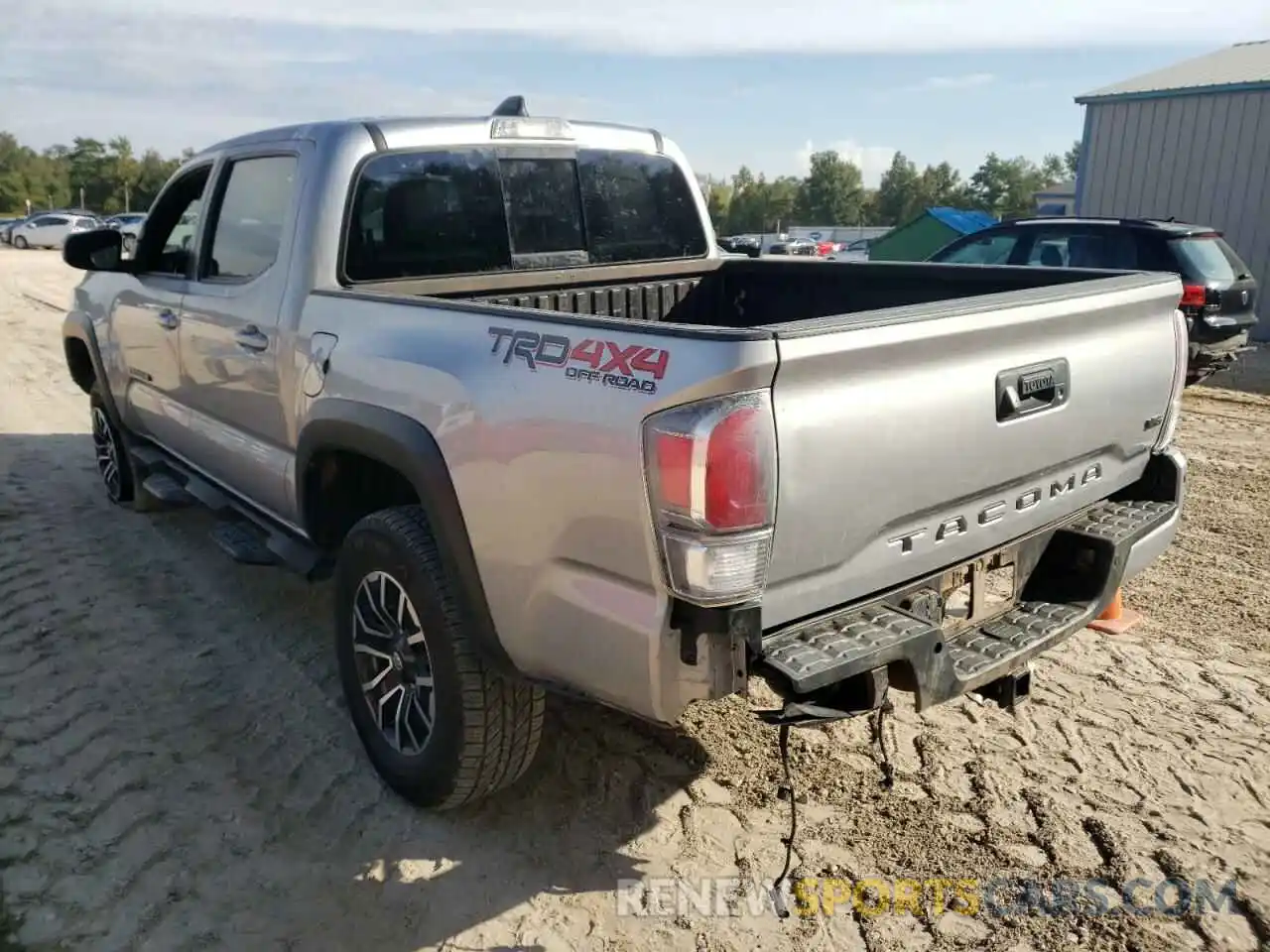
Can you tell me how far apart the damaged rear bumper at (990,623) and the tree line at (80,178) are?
7079cm

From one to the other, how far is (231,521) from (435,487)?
244 cm

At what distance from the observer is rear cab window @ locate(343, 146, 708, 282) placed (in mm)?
3744

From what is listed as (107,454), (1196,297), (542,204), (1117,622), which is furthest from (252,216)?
(1196,297)

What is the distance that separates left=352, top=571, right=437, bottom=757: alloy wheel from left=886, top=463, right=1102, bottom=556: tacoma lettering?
1416 millimetres

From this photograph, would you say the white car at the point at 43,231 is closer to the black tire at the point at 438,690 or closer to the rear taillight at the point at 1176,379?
the black tire at the point at 438,690

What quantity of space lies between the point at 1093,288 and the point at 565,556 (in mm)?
1774

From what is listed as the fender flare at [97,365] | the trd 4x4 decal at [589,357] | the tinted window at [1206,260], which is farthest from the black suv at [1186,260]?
the trd 4x4 decal at [589,357]

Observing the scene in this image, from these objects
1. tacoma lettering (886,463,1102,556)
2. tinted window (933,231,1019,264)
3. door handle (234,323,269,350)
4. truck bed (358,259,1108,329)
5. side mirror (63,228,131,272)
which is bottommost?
tacoma lettering (886,463,1102,556)

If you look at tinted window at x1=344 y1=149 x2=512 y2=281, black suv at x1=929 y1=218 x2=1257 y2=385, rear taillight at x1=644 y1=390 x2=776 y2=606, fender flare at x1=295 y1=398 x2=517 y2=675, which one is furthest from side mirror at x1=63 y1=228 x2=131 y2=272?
black suv at x1=929 y1=218 x2=1257 y2=385

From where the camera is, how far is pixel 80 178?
7369 cm

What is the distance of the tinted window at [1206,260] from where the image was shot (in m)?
8.97

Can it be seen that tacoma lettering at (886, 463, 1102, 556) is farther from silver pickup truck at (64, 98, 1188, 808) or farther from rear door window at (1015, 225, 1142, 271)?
rear door window at (1015, 225, 1142, 271)

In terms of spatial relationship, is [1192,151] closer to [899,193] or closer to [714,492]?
[714,492]

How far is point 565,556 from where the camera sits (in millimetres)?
2473
